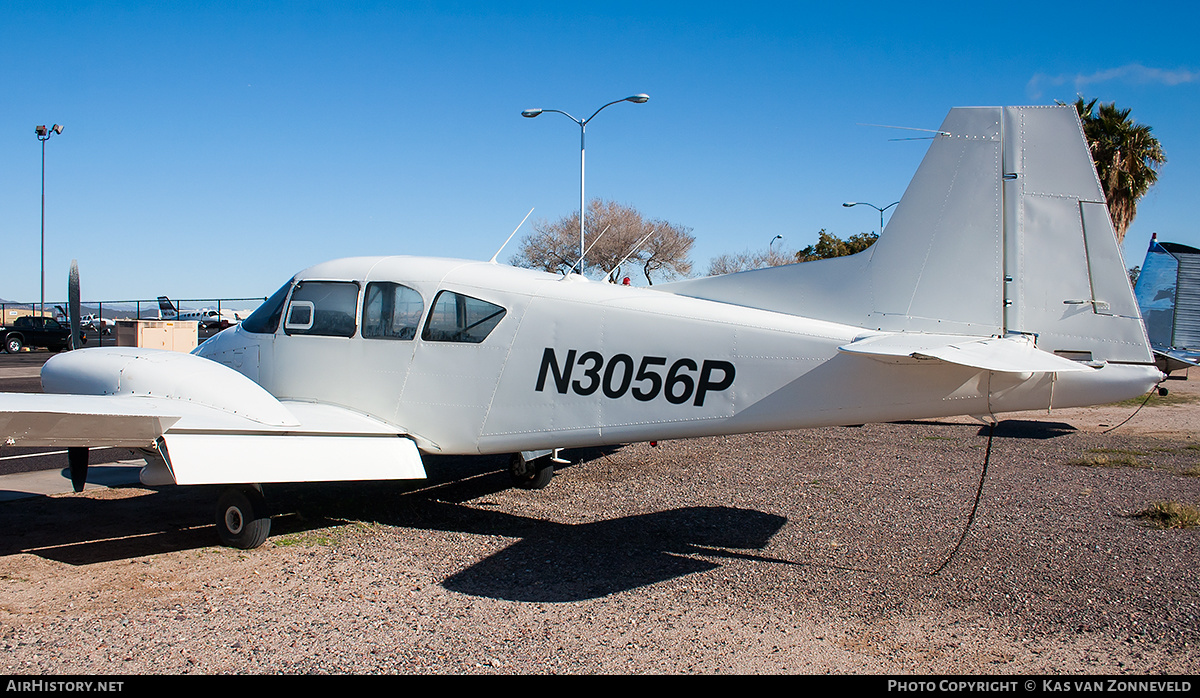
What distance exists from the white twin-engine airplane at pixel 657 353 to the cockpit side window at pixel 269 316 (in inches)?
1.9

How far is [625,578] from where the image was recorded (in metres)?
6.19

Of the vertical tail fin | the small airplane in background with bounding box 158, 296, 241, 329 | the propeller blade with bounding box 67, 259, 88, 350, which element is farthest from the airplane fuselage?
the small airplane in background with bounding box 158, 296, 241, 329

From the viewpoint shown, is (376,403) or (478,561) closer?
(478,561)

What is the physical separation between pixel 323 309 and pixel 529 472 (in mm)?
3121

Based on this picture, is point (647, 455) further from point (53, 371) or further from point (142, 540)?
point (53, 371)

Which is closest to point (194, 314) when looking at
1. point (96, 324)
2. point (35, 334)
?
point (96, 324)

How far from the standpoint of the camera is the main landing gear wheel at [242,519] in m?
6.91

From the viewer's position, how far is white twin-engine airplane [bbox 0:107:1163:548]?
18.7 ft

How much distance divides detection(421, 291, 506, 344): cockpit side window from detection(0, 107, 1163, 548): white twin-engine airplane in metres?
0.02

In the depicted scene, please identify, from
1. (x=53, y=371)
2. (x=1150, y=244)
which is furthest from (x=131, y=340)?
(x=1150, y=244)

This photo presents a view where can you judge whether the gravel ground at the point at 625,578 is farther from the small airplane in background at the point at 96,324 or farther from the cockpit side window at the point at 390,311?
the small airplane in background at the point at 96,324

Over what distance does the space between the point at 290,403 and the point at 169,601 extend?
2.65 metres

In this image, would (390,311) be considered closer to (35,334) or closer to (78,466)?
(78,466)

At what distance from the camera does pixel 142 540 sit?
286 inches
